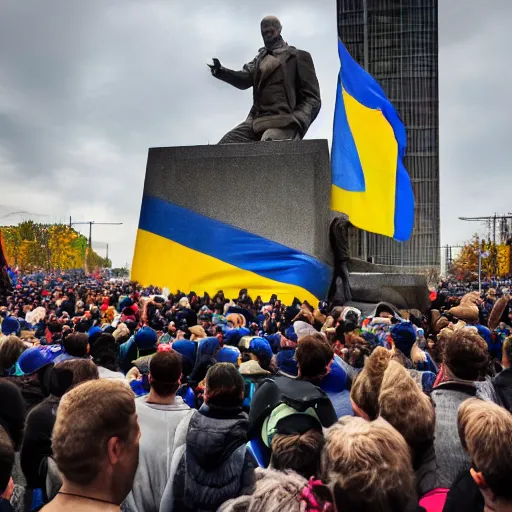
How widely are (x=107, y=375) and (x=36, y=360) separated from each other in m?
0.47

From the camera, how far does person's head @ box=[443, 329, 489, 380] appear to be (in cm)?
295

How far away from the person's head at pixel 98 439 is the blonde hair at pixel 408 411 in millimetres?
1166

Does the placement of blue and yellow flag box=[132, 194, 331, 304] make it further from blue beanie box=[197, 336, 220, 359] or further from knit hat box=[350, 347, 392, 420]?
knit hat box=[350, 347, 392, 420]

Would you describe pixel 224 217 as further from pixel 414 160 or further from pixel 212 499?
pixel 414 160

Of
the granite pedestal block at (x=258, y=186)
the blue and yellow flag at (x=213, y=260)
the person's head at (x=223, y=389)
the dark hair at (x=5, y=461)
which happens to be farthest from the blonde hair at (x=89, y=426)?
the granite pedestal block at (x=258, y=186)

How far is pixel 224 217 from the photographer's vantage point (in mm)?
15070

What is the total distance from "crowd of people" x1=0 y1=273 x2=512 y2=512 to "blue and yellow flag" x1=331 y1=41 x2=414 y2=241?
9259 mm

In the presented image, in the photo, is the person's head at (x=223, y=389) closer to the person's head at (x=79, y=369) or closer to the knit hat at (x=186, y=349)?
the person's head at (x=79, y=369)

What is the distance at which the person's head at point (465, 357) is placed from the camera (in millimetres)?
2947

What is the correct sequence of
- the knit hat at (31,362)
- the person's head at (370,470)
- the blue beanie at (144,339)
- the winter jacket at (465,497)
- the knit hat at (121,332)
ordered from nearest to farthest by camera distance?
the person's head at (370,470)
the winter jacket at (465,497)
the knit hat at (31,362)
the blue beanie at (144,339)
the knit hat at (121,332)

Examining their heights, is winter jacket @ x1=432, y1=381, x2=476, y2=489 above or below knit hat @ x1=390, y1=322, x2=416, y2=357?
below

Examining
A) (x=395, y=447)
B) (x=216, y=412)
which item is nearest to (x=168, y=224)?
(x=216, y=412)

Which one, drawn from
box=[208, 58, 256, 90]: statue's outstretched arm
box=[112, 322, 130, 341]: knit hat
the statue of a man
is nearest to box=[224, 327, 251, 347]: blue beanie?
box=[112, 322, 130, 341]: knit hat

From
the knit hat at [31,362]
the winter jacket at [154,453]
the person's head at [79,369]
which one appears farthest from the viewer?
the knit hat at [31,362]
